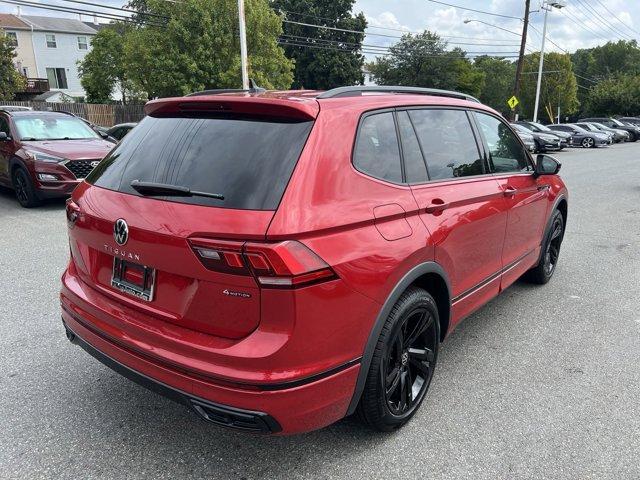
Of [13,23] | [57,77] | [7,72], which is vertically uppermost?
[13,23]

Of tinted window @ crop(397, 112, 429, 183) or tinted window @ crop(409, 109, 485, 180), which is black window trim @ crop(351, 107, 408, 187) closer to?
tinted window @ crop(397, 112, 429, 183)

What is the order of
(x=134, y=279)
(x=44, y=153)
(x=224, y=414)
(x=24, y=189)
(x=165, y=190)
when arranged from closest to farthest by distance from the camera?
(x=224, y=414) → (x=165, y=190) → (x=134, y=279) → (x=44, y=153) → (x=24, y=189)

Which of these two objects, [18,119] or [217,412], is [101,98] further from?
[217,412]

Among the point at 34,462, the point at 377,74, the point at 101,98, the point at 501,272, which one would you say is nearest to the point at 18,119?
the point at 34,462

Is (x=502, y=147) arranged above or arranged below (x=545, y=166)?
above

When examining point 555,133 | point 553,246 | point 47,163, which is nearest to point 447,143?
point 553,246

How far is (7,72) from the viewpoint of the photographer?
29766 mm

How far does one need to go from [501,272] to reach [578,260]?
9.30ft

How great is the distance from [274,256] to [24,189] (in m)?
8.27

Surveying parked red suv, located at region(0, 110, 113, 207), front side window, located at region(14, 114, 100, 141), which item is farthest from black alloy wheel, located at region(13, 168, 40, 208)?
front side window, located at region(14, 114, 100, 141)

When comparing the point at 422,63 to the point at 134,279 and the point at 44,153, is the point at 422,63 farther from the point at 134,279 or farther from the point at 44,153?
the point at 134,279

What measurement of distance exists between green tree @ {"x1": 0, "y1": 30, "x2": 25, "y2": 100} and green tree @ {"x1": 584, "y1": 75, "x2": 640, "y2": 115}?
56683mm

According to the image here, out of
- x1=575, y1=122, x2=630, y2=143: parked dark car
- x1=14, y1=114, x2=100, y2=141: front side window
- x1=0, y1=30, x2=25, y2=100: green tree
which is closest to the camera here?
x1=14, y1=114, x2=100, y2=141: front side window

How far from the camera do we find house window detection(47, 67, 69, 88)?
1975 inches
